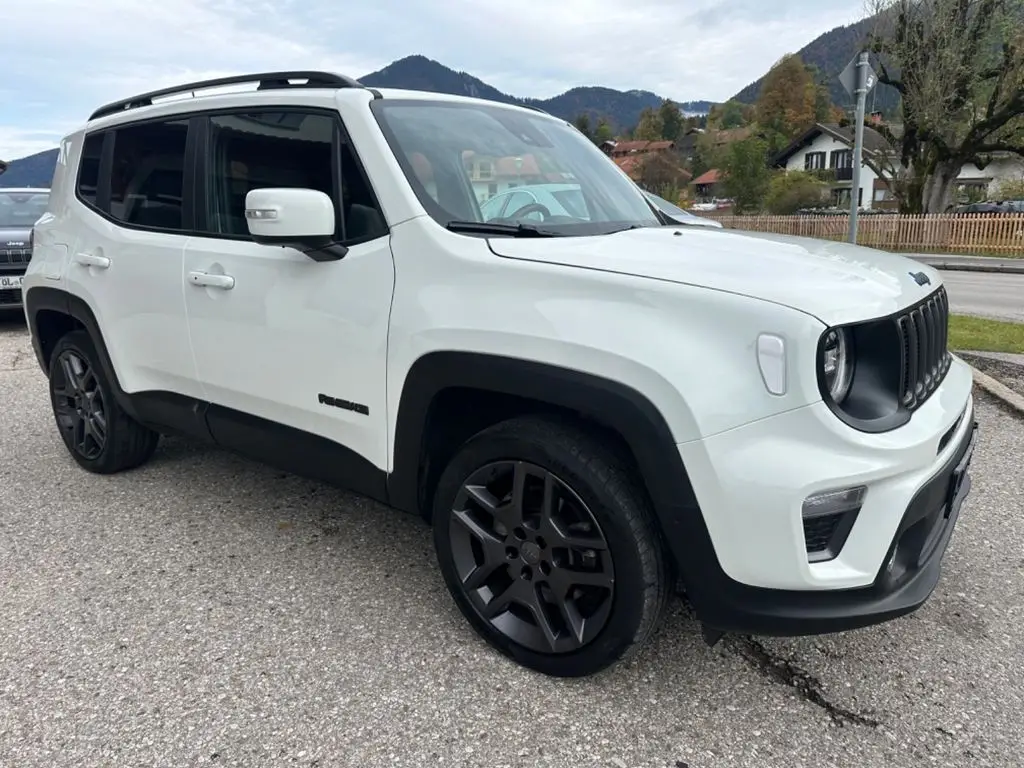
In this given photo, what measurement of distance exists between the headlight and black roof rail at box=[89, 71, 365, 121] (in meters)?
1.97

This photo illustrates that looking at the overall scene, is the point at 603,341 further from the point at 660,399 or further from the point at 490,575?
the point at 490,575

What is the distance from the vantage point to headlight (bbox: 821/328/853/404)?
199 centimetres

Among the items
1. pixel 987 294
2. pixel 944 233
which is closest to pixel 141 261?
pixel 987 294

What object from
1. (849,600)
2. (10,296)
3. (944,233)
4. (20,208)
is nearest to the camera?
(849,600)

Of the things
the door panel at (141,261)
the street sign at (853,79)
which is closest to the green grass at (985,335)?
the street sign at (853,79)

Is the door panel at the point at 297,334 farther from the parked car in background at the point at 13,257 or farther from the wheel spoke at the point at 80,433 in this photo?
the parked car in background at the point at 13,257

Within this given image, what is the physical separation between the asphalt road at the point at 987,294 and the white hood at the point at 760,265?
6.04 meters

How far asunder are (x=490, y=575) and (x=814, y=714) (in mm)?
1056

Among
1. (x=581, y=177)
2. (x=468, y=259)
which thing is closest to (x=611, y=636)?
(x=468, y=259)

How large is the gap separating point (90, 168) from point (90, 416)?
1308 millimetres

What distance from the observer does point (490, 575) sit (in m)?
2.55

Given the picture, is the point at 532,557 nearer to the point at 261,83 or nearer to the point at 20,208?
the point at 261,83

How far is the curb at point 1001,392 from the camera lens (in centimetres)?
516

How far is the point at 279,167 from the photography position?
3000mm
